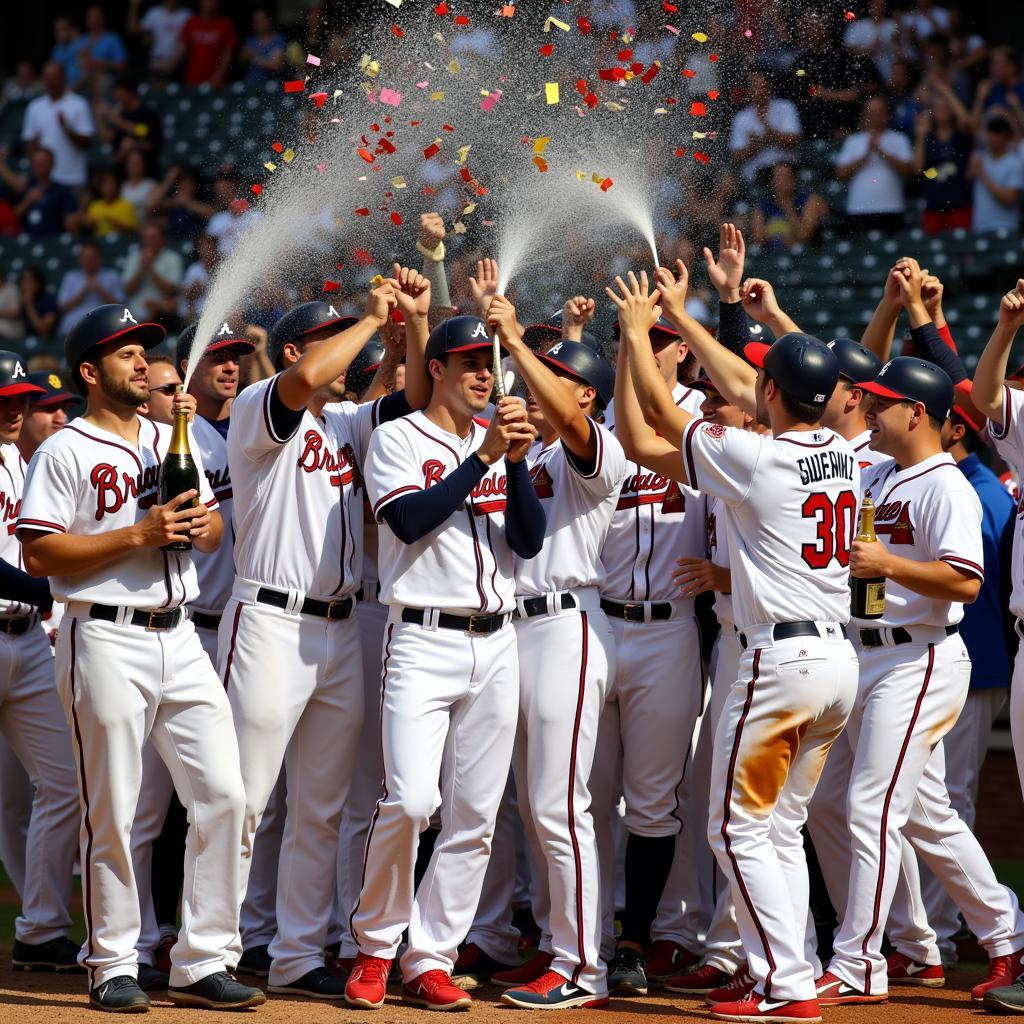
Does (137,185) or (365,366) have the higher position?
(137,185)

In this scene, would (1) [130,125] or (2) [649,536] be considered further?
(1) [130,125]

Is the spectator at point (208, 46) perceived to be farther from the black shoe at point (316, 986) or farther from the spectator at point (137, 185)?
the black shoe at point (316, 986)

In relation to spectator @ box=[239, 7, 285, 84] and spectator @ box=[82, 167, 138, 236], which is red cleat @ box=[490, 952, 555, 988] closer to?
spectator @ box=[82, 167, 138, 236]

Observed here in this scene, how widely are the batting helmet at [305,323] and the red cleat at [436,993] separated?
7.10ft

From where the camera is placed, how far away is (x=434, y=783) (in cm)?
470

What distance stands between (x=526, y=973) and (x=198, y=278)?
749cm

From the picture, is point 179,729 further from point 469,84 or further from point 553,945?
point 469,84

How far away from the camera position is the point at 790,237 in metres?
11.0

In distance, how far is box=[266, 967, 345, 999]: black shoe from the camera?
484 cm

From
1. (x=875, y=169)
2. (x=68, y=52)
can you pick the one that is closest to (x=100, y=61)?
(x=68, y=52)

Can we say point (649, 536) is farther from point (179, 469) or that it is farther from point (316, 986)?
point (316, 986)

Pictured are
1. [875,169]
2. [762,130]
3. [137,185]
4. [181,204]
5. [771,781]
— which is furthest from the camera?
[137,185]

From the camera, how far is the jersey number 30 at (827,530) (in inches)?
180

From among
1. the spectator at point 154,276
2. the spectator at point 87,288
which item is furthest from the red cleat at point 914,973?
the spectator at point 87,288
